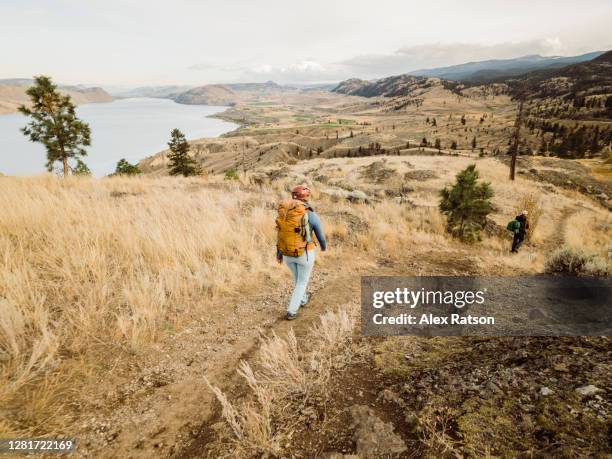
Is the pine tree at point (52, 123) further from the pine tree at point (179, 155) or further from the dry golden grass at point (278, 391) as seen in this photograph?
the dry golden grass at point (278, 391)

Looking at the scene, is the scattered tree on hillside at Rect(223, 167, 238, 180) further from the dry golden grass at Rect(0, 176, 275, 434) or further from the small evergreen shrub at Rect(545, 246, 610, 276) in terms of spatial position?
the small evergreen shrub at Rect(545, 246, 610, 276)

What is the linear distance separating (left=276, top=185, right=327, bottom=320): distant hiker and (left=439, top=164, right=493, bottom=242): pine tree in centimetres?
958

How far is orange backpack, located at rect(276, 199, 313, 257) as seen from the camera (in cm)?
407

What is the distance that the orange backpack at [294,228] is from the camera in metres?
4.07

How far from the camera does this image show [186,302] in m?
4.38

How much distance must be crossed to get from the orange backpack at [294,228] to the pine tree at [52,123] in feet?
81.4

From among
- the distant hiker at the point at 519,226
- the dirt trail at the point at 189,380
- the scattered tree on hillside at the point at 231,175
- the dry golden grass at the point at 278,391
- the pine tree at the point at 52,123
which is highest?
the pine tree at the point at 52,123

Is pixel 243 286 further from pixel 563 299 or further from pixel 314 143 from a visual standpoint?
pixel 314 143

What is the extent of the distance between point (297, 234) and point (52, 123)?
27.9m

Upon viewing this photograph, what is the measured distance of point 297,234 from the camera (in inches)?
162

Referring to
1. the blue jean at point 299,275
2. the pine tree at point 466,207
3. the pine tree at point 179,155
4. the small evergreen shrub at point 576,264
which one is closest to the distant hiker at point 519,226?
the pine tree at point 466,207

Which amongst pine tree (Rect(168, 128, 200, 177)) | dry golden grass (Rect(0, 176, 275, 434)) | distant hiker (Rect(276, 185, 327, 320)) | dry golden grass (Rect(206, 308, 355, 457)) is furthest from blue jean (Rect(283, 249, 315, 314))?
pine tree (Rect(168, 128, 200, 177))

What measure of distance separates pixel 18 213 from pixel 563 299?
944cm

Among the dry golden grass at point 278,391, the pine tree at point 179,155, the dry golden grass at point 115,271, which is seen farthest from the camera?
the pine tree at point 179,155
